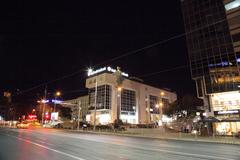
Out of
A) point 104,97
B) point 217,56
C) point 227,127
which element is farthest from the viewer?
point 104,97

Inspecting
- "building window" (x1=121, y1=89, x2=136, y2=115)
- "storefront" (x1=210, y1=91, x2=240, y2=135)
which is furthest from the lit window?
"building window" (x1=121, y1=89, x2=136, y2=115)

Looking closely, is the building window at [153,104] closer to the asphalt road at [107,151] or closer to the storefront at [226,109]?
the storefront at [226,109]

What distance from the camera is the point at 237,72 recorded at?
126 ft

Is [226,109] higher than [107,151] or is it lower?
higher

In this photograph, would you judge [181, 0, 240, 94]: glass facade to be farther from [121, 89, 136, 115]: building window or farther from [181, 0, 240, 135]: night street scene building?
[121, 89, 136, 115]: building window

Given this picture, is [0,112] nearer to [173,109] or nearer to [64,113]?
[64,113]

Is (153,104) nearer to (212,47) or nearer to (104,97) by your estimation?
(104,97)

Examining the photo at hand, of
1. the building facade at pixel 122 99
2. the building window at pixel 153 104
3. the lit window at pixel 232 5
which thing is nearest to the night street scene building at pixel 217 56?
the lit window at pixel 232 5

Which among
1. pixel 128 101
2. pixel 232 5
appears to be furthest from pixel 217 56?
pixel 128 101

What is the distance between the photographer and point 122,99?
97188 mm

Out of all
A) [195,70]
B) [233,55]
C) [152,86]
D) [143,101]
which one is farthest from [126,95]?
[233,55]

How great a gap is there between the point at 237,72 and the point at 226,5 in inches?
523

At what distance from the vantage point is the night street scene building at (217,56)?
38469 mm

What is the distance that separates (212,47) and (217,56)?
84.4 inches
